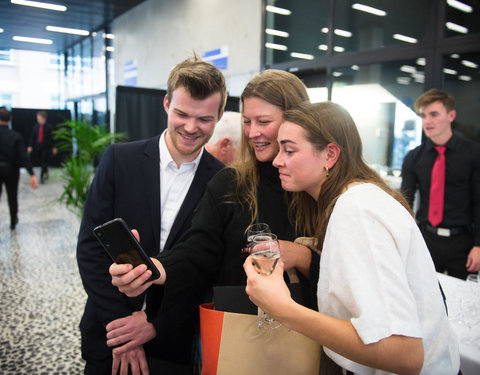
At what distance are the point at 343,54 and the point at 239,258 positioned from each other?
14.1 feet

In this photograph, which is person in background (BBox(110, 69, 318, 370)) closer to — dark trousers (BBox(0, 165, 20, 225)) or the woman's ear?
the woman's ear

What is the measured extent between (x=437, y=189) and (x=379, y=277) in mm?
2779

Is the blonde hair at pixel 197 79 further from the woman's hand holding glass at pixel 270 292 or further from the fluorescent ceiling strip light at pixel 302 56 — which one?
the fluorescent ceiling strip light at pixel 302 56

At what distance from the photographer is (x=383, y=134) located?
4.86 meters

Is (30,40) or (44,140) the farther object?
(30,40)

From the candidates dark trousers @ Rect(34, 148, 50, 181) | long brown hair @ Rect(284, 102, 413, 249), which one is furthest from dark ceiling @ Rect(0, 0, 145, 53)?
long brown hair @ Rect(284, 102, 413, 249)

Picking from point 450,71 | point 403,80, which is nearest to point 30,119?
point 403,80

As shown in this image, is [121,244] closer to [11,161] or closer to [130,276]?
[130,276]

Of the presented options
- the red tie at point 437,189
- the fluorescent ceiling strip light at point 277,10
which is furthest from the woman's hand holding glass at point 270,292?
the fluorescent ceiling strip light at point 277,10

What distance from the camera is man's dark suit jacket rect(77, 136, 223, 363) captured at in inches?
57.9

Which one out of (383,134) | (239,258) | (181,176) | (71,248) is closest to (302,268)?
(239,258)

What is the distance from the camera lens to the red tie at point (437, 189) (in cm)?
320

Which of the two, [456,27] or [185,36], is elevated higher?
[185,36]

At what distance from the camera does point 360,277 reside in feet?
2.79
